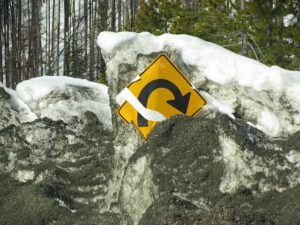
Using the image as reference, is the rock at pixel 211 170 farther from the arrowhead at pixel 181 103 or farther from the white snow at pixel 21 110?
the white snow at pixel 21 110

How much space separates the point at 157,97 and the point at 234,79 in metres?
1.12

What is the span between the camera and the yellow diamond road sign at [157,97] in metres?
6.04

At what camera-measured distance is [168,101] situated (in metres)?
6.09

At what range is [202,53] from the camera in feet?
22.6

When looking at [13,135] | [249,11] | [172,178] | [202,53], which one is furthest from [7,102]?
[249,11]

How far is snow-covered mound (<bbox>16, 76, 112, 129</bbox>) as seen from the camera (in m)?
7.58

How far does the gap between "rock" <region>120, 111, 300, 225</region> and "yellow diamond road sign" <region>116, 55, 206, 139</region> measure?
243 mm

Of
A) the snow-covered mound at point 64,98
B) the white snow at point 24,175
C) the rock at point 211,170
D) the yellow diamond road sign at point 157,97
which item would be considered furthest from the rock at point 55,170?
the yellow diamond road sign at point 157,97

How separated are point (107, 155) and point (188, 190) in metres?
1.96

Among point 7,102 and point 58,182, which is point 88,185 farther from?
point 7,102

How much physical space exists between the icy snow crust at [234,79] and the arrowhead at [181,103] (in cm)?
27

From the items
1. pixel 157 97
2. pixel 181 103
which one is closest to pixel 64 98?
pixel 157 97

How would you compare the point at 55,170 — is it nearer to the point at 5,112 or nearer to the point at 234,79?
the point at 5,112

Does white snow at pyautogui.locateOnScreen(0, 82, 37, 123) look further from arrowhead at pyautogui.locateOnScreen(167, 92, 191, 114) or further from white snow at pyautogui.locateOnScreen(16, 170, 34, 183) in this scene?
arrowhead at pyautogui.locateOnScreen(167, 92, 191, 114)
